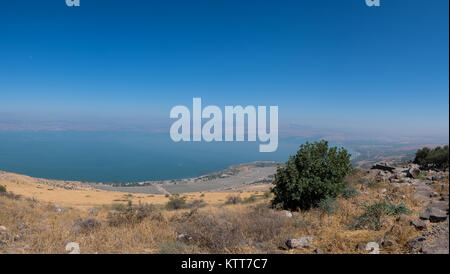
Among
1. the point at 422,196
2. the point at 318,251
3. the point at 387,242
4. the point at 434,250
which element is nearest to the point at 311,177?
the point at 422,196

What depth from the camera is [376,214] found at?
527 cm

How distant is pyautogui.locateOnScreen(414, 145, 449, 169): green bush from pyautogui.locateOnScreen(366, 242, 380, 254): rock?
1073 centimetres

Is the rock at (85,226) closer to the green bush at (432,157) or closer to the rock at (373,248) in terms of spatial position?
the rock at (373,248)

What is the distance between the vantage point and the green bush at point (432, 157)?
38.1 feet

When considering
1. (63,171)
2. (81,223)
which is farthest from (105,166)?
(81,223)

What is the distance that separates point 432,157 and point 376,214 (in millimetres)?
11675

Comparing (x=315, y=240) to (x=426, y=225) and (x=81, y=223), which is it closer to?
(x=426, y=225)

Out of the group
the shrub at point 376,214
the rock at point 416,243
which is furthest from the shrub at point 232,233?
the rock at point 416,243

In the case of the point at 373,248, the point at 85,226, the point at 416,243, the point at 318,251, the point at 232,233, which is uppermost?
the point at 416,243

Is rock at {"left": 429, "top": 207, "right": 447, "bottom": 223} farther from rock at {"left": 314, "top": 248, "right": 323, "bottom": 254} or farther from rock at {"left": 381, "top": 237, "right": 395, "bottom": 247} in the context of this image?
rock at {"left": 314, "top": 248, "right": 323, "bottom": 254}

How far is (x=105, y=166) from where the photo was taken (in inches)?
5187

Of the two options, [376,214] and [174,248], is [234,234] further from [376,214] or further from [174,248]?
[376,214]

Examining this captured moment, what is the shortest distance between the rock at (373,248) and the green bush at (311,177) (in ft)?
13.2
